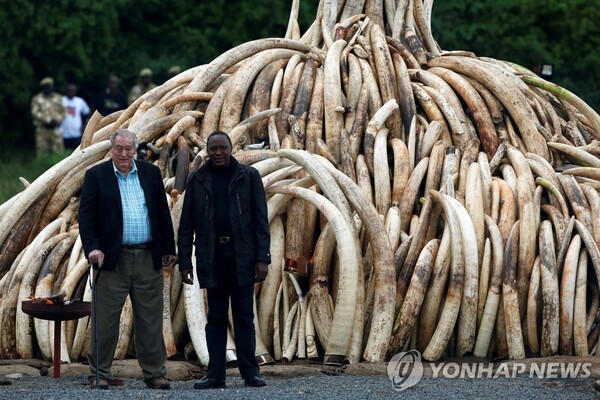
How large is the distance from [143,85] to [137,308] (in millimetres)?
17842

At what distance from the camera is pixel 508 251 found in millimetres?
15172

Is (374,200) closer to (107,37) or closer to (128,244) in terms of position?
(128,244)

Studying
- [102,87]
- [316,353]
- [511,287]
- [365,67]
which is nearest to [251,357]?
[316,353]

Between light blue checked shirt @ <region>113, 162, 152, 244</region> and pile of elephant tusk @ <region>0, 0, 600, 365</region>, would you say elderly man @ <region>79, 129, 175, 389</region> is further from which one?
pile of elephant tusk @ <region>0, 0, 600, 365</region>

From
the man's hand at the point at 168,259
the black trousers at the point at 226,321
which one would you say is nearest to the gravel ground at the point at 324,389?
the black trousers at the point at 226,321

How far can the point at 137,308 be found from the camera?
13.3m

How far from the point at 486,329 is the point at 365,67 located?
3.02m

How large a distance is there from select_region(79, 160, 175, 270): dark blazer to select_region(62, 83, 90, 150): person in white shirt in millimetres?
17349

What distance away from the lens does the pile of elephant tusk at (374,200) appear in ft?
48.9

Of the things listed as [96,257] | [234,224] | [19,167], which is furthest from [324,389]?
[19,167]

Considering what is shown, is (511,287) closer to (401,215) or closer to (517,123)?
(401,215)

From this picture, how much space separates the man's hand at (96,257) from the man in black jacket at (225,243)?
56 centimetres

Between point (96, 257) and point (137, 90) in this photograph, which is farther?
point (137, 90)

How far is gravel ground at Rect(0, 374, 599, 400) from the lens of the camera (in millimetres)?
12578
